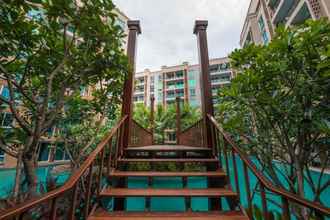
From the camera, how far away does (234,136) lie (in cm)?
293

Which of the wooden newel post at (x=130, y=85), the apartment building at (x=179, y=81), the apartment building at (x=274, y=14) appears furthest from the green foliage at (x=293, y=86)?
the apartment building at (x=179, y=81)

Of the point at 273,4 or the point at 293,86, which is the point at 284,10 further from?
the point at 293,86

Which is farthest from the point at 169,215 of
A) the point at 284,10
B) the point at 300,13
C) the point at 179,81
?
the point at 179,81

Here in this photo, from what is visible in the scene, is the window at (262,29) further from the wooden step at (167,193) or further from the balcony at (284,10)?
the wooden step at (167,193)

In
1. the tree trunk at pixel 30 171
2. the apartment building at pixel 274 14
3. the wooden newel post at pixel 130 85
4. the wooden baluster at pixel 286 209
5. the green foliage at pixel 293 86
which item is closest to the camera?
the wooden baluster at pixel 286 209

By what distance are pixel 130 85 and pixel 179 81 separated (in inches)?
905

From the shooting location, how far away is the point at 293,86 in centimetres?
165

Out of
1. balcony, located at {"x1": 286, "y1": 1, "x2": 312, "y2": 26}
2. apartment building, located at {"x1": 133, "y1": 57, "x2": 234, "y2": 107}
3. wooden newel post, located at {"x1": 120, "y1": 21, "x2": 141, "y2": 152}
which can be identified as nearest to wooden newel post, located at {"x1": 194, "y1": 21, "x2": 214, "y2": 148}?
wooden newel post, located at {"x1": 120, "y1": 21, "x2": 141, "y2": 152}

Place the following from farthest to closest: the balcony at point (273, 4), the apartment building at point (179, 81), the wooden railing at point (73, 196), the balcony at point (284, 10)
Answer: the apartment building at point (179, 81) < the balcony at point (273, 4) < the balcony at point (284, 10) < the wooden railing at point (73, 196)

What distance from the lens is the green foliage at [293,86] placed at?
1.51 metres

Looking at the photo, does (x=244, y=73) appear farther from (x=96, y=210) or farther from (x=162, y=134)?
(x=162, y=134)

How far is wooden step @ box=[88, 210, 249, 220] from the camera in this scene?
1521 mm

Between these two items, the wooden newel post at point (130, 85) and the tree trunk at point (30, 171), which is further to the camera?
the wooden newel post at point (130, 85)

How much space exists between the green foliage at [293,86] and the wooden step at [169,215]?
0.92m
